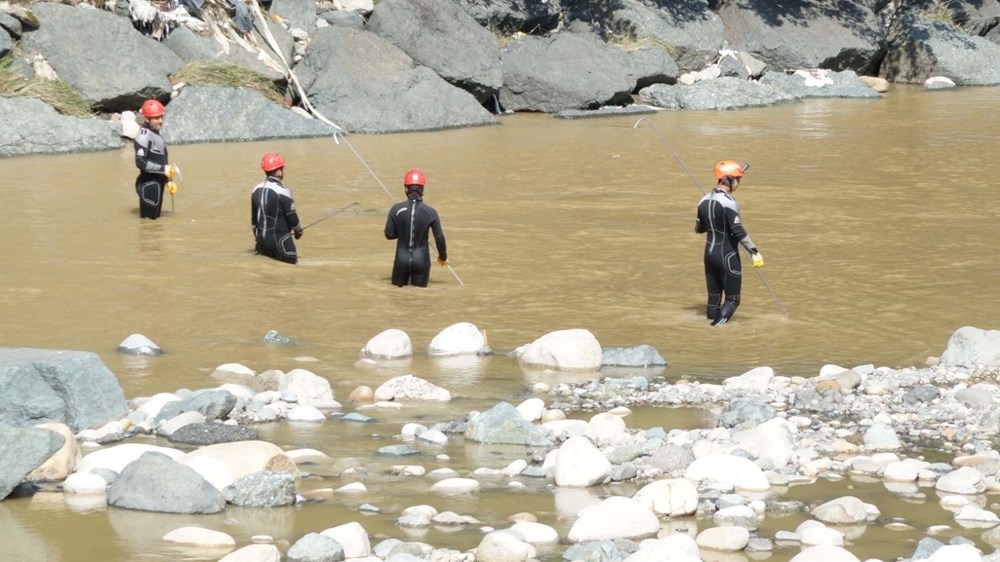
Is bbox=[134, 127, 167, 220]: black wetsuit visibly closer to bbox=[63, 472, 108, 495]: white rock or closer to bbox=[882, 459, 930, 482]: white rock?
bbox=[63, 472, 108, 495]: white rock

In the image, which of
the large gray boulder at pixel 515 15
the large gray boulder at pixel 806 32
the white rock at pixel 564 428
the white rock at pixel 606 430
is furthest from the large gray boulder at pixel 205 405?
the large gray boulder at pixel 806 32

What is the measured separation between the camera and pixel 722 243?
45.0 feet

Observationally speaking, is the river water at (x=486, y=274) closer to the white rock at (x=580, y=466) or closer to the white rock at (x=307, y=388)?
the white rock at (x=580, y=466)

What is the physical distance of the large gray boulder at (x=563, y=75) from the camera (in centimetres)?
3020

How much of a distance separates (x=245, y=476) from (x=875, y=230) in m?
11.8

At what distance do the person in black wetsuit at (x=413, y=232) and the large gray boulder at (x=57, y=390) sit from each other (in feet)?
18.2

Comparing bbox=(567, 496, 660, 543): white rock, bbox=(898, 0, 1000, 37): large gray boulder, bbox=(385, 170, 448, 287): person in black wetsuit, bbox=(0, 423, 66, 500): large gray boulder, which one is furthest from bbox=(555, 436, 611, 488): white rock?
bbox=(898, 0, 1000, 37): large gray boulder

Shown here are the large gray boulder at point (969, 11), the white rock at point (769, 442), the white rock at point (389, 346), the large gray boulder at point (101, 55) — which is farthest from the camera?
the large gray boulder at point (969, 11)

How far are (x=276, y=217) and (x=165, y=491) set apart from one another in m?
8.26

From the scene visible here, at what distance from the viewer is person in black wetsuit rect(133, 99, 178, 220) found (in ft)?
59.6

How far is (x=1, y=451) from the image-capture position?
25.2 feet

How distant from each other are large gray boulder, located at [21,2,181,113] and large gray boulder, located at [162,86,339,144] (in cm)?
72

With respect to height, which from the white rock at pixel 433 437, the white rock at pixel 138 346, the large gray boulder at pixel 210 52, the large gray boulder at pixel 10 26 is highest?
the large gray boulder at pixel 10 26

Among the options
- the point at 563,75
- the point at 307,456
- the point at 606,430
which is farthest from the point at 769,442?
the point at 563,75
